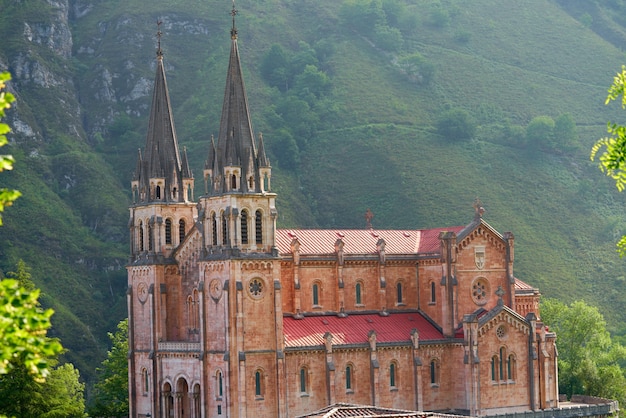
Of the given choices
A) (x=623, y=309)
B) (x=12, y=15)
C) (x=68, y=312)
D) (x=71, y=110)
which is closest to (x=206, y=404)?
(x=68, y=312)

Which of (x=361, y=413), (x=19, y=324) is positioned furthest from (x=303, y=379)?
(x=19, y=324)

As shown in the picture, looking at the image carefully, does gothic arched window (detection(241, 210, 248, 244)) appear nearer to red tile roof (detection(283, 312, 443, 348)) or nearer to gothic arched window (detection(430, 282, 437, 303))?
red tile roof (detection(283, 312, 443, 348))

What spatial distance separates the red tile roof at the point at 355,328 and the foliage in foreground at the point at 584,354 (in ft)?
63.4

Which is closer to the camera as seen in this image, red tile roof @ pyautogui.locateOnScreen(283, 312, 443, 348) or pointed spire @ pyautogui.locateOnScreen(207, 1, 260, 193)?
pointed spire @ pyautogui.locateOnScreen(207, 1, 260, 193)

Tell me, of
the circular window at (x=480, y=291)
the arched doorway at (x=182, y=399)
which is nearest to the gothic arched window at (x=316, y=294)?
the arched doorway at (x=182, y=399)

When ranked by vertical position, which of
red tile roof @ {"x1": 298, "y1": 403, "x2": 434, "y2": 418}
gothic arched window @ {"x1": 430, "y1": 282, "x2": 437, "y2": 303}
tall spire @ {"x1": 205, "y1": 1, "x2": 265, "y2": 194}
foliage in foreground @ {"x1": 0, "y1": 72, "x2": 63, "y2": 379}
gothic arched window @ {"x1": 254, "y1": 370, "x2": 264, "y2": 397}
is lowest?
red tile roof @ {"x1": 298, "y1": 403, "x2": 434, "y2": 418}

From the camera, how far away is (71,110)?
19238 centimetres

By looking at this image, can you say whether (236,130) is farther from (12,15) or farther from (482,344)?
(12,15)

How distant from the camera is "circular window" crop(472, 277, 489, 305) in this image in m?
98.8

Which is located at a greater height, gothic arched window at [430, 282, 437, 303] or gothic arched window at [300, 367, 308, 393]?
gothic arched window at [430, 282, 437, 303]

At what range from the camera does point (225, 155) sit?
88.7 m

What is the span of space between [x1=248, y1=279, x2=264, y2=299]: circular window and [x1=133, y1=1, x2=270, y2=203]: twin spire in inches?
245

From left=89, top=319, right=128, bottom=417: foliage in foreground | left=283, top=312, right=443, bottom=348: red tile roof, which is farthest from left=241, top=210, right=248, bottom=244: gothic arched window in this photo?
left=89, top=319, right=128, bottom=417: foliage in foreground

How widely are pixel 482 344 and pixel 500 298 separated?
386cm
